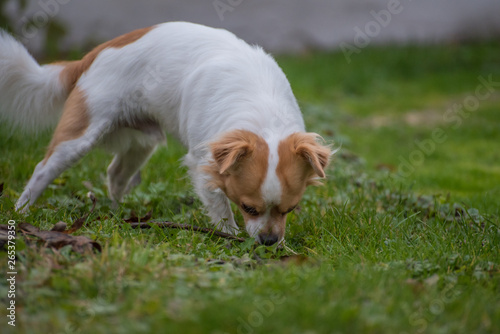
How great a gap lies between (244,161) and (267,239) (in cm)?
51

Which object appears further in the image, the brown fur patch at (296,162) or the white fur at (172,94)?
the white fur at (172,94)

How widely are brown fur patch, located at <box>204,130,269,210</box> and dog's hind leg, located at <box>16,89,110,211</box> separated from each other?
45.7 inches

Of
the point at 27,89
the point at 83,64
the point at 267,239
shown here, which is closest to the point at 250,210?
the point at 267,239

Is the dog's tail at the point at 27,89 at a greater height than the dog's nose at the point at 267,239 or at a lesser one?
greater

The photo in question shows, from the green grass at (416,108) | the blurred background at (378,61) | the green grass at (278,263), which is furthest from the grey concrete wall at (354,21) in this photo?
the green grass at (278,263)

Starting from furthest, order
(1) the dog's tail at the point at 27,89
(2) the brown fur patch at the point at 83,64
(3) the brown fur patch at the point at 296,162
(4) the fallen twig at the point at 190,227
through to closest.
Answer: (2) the brown fur patch at the point at 83,64, (1) the dog's tail at the point at 27,89, (4) the fallen twig at the point at 190,227, (3) the brown fur patch at the point at 296,162

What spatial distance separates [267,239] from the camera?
3.48 m

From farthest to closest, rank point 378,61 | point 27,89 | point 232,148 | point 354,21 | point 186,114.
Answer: point 354,21
point 378,61
point 27,89
point 186,114
point 232,148

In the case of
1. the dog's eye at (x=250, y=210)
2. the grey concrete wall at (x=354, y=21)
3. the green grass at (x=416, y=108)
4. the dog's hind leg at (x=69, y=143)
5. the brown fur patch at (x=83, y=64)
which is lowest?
the green grass at (x=416, y=108)

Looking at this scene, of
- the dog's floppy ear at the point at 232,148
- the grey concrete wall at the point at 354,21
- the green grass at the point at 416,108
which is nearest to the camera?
the dog's floppy ear at the point at 232,148

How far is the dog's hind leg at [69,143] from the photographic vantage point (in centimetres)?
409

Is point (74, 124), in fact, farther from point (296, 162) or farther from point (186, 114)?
point (296, 162)

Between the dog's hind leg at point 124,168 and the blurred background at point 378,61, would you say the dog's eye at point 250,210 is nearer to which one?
the dog's hind leg at point 124,168

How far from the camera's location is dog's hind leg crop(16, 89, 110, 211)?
409cm
